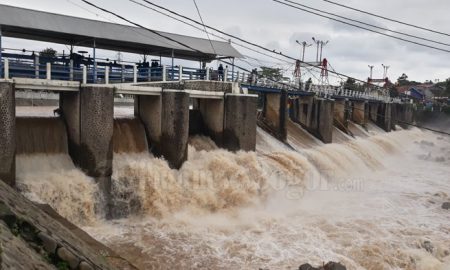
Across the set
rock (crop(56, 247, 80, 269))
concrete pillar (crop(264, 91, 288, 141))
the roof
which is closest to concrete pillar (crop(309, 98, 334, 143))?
concrete pillar (crop(264, 91, 288, 141))

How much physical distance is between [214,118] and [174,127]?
361 cm

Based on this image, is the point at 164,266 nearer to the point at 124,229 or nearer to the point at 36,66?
the point at 124,229

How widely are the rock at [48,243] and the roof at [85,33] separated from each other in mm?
9745

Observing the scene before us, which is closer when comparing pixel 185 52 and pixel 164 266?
pixel 164 266

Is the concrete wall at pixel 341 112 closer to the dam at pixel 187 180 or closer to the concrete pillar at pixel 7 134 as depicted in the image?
the dam at pixel 187 180

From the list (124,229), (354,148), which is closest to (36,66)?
(124,229)

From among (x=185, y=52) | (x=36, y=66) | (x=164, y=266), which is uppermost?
(x=185, y=52)

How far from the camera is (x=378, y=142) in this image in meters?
33.9

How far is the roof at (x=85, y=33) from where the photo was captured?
14570 mm

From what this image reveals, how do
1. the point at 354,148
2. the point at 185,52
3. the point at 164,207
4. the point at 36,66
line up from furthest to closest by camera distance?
the point at 354,148 → the point at 185,52 → the point at 164,207 → the point at 36,66

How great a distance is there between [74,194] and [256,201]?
6.75 m

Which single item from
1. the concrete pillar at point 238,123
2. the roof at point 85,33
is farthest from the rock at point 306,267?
the roof at point 85,33

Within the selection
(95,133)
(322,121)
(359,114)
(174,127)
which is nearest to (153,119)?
(174,127)

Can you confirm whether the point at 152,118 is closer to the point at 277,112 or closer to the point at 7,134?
the point at 7,134
